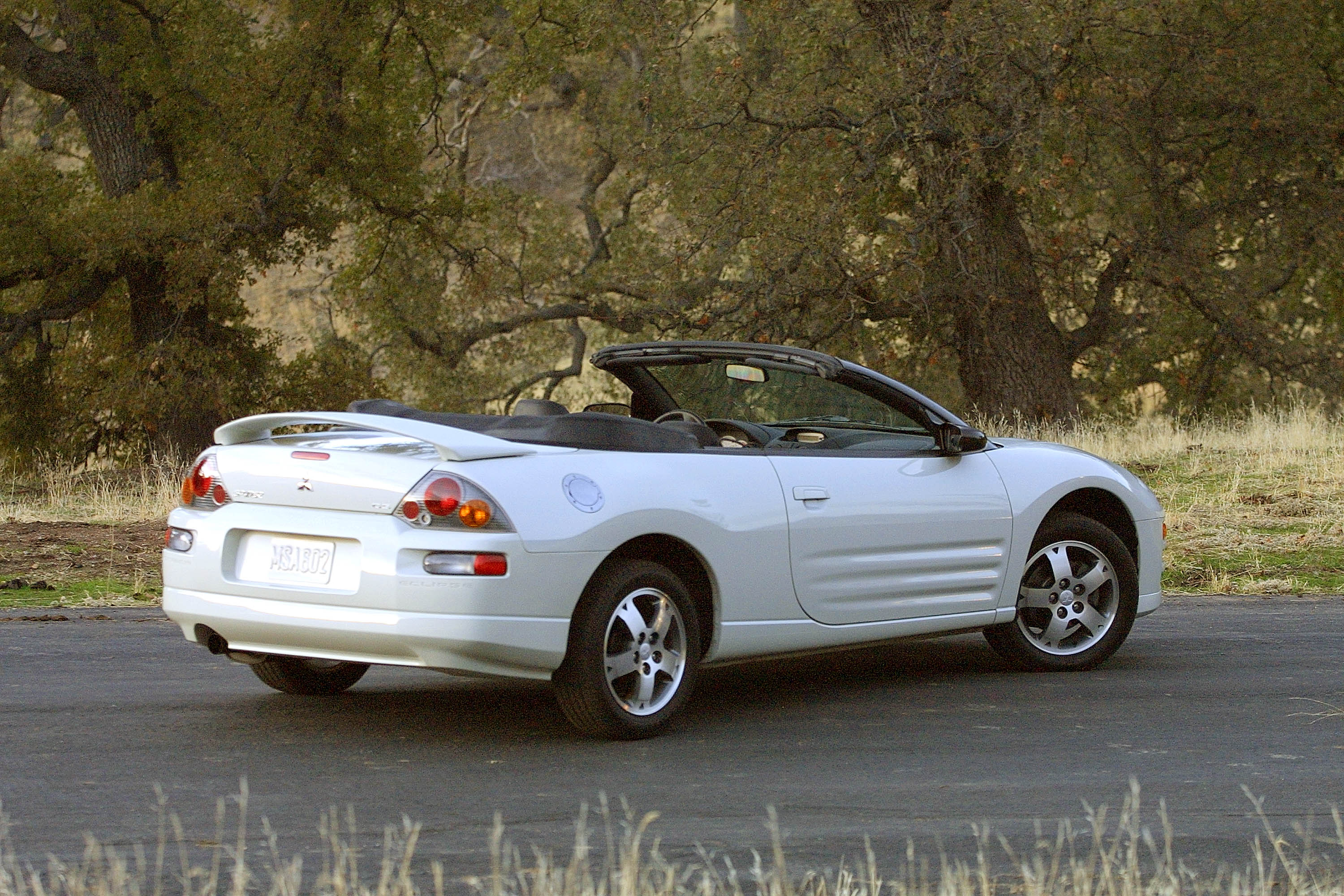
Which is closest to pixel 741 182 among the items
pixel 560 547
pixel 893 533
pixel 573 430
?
pixel 893 533

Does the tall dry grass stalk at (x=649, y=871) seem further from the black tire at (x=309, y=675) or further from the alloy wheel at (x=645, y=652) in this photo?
the black tire at (x=309, y=675)

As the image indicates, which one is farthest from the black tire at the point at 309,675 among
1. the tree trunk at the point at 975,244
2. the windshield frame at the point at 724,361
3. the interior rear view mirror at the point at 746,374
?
the tree trunk at the point at 975,244

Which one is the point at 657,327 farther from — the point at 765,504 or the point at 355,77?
the point at 765,504

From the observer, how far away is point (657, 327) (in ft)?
87.7

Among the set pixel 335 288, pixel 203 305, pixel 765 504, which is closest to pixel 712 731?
pixel 765 504

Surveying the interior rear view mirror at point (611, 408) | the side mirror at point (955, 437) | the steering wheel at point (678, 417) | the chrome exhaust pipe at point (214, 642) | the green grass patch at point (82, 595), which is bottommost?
the green grass patch at point (82, 595)

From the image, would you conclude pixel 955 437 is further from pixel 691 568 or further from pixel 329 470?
pixel 329 470

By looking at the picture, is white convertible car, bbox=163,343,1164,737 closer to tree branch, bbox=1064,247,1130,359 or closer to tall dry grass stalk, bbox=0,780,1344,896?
tall dry grass stalk, bbox=0,780,1344,896

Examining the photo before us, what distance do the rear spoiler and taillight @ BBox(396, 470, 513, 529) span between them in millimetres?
130

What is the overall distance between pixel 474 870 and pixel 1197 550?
30.8ft

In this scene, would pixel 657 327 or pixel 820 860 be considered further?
pixel 657 327

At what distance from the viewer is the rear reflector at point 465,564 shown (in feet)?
18.8

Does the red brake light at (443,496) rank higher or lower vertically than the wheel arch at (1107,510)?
higher

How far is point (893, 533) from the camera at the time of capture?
7.07 metres
